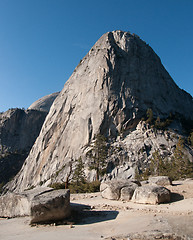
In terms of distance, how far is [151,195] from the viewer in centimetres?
865

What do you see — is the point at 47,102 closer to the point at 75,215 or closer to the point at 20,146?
the point at 20,146

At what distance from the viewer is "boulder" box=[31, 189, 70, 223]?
20.1 ft

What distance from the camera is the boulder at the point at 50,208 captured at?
6.13m

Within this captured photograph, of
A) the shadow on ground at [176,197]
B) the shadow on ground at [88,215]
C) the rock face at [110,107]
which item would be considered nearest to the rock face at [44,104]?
the rock face at [110,107]

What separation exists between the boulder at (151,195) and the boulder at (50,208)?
3.90 meters

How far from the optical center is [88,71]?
47.6 meters

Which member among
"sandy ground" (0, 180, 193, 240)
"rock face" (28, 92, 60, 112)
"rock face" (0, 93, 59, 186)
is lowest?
"sandy ground" (0, 180, 193, 240)

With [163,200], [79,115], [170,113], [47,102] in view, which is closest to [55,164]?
[79,115]

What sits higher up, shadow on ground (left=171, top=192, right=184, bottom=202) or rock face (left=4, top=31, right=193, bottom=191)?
rock face (left=4, top=31, right=193, bottom=191)

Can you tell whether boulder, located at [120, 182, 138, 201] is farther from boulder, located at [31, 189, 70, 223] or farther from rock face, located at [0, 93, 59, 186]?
rock face, located at [0, 93, 59, 186]

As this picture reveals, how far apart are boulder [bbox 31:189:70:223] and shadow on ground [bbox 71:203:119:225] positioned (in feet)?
1.67

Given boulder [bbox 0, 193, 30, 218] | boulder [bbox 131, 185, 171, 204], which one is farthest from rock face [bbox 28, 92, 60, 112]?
boulder [bbox 131, 185, 171, 204]

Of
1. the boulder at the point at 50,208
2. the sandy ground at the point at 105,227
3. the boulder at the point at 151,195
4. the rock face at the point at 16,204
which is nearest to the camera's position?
the sandy ground at the point at 105,227

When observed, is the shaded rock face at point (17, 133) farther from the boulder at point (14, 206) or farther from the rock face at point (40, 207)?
the rock face at point (40, 207)
